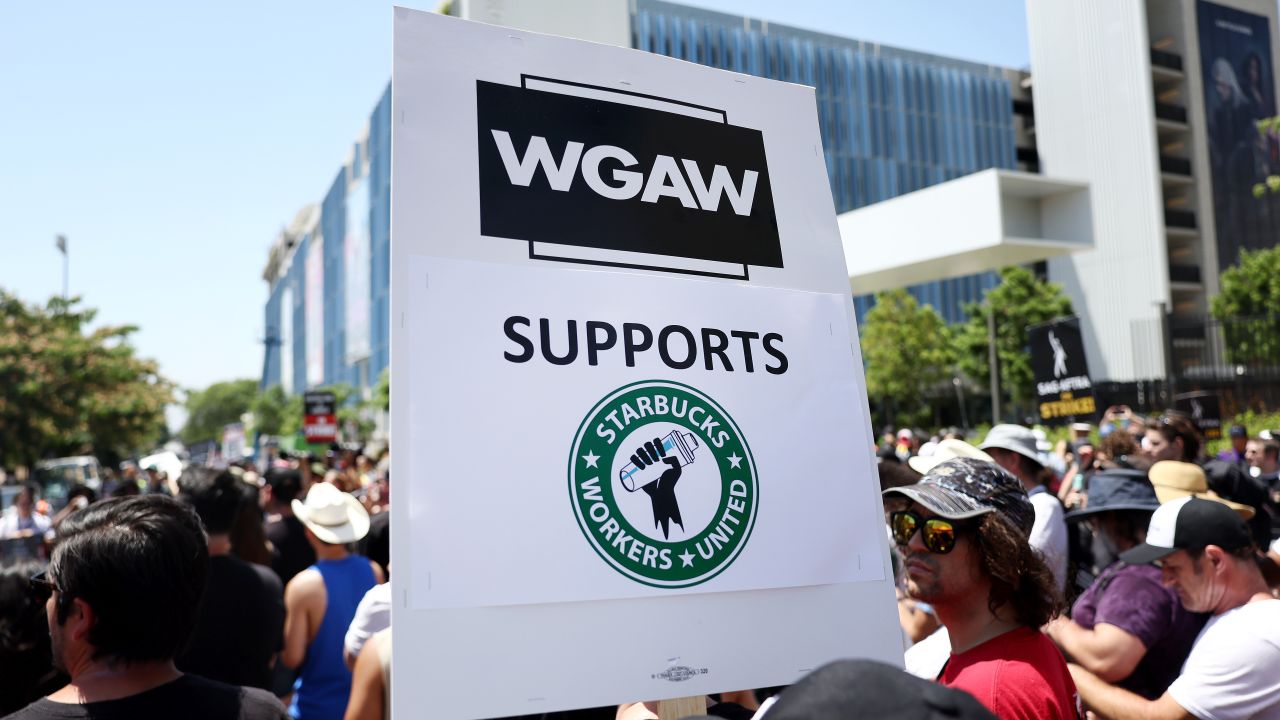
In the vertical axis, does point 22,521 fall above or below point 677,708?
below

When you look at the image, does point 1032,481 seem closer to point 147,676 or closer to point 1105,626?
point 1105,626

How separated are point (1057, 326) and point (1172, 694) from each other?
9.86 meters

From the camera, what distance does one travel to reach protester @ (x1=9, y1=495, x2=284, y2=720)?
185 centimetres

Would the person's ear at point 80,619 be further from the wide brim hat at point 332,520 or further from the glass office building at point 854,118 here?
the glass office building at point 854,118

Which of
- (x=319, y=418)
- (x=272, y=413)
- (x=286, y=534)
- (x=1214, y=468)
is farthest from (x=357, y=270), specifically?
(x=1214, y=468)

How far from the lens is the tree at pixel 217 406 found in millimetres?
111500

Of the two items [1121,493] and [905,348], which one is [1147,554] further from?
[905,348]

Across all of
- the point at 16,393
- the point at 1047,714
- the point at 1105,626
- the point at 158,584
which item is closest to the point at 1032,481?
the point at 1105,626

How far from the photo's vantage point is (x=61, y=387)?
92.7 feet

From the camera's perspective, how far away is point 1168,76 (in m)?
43.8

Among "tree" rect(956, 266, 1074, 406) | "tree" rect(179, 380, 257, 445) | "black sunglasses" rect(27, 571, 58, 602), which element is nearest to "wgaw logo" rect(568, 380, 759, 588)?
"black sunglasses" rect(27, 571, 58, 602)

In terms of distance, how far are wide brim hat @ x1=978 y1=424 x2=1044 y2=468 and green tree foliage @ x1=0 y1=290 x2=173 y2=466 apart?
95.2ft

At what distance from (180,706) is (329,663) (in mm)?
2159

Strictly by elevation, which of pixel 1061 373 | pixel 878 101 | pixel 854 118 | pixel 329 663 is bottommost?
Result: pixel 329 663
